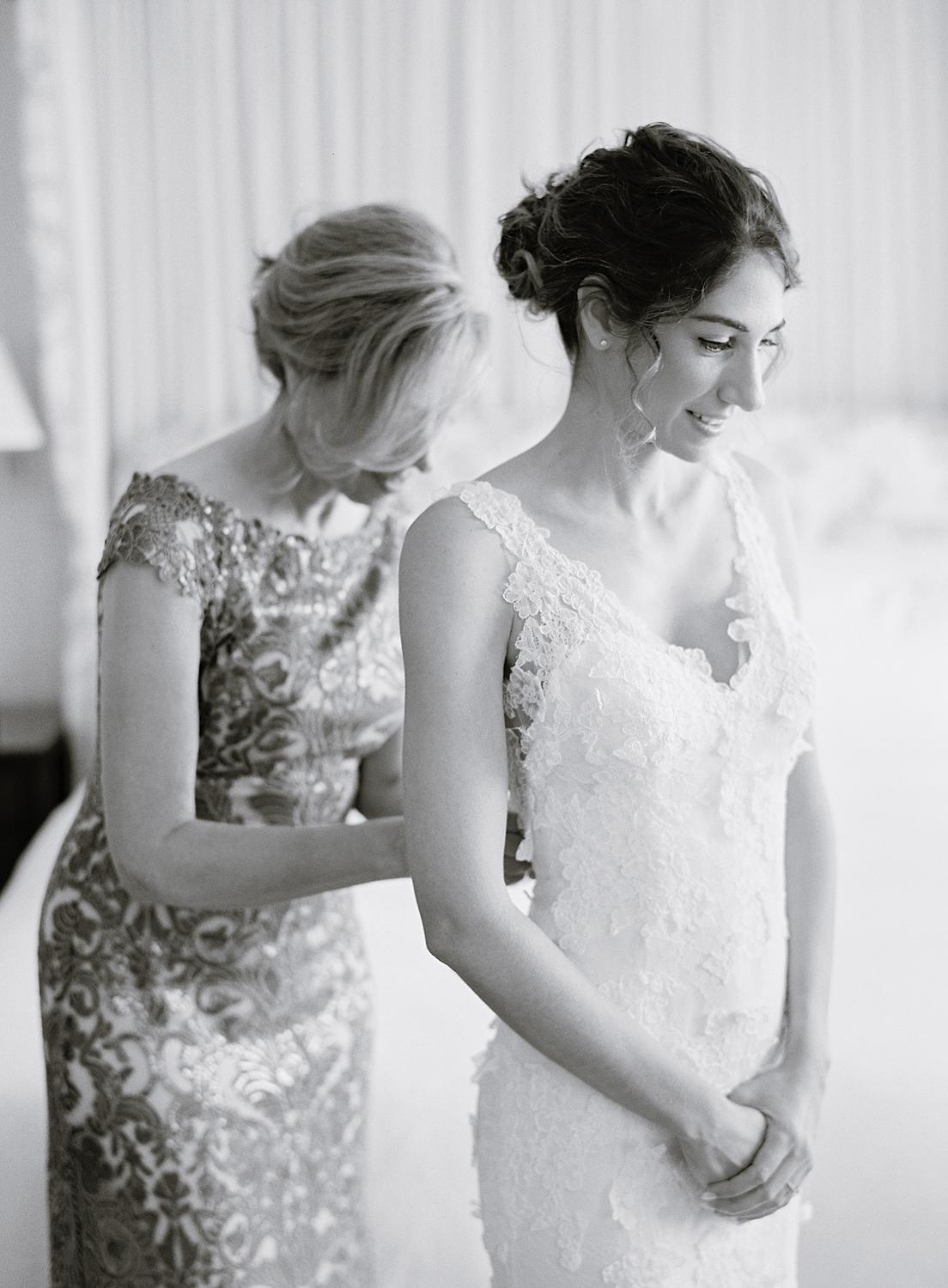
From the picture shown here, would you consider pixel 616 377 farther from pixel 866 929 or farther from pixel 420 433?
pixel 866 929

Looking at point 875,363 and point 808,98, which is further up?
point 808,98

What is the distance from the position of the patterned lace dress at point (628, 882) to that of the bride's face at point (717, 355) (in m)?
0.15

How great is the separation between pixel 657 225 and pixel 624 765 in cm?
44

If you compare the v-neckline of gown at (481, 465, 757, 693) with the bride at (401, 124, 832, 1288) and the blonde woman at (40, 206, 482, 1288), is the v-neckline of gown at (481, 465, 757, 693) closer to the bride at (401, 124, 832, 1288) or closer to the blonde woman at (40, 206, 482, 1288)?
the bride at (401, 124, 832, 1288)

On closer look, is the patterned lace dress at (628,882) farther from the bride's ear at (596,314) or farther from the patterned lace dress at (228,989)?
the patterned lace dress at (228,989)

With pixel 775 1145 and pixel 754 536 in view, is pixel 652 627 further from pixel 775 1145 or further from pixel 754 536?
pixel 775 1145

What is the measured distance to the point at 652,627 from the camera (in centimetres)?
121

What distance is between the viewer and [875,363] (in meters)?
3.46

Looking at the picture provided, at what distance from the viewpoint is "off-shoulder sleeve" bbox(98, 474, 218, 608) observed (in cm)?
135

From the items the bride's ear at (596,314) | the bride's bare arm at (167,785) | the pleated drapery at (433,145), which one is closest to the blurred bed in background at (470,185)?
the pleated drapery at (433,145)

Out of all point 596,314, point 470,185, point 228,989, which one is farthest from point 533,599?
point 470,185

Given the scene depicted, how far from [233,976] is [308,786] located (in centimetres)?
22

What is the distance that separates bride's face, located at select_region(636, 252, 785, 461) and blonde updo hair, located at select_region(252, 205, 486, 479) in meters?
0.31

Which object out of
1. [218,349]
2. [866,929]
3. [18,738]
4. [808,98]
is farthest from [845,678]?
[18,738]
